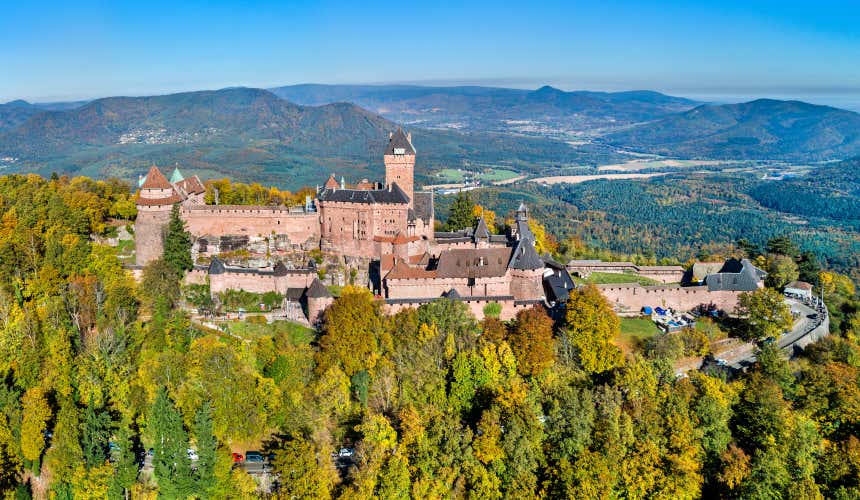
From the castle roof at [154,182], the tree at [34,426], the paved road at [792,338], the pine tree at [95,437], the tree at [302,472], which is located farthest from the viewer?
the castle roof at [154,182]

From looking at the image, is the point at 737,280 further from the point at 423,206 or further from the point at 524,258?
the point at 423,206

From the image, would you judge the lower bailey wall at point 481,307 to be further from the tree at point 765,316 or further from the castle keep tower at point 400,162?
the tree at point 765,316

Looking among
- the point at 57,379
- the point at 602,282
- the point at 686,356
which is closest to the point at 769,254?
the point at 602,282

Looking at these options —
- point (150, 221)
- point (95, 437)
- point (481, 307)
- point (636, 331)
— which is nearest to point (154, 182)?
point (150, 221)

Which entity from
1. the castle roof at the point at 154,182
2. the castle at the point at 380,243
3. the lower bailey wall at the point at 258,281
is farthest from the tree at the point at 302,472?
the castle roof at the point at 154,182

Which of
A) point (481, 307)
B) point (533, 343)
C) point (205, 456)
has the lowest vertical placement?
point (205, 456)

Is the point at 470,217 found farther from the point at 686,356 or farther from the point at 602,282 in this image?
the point at 686,356
